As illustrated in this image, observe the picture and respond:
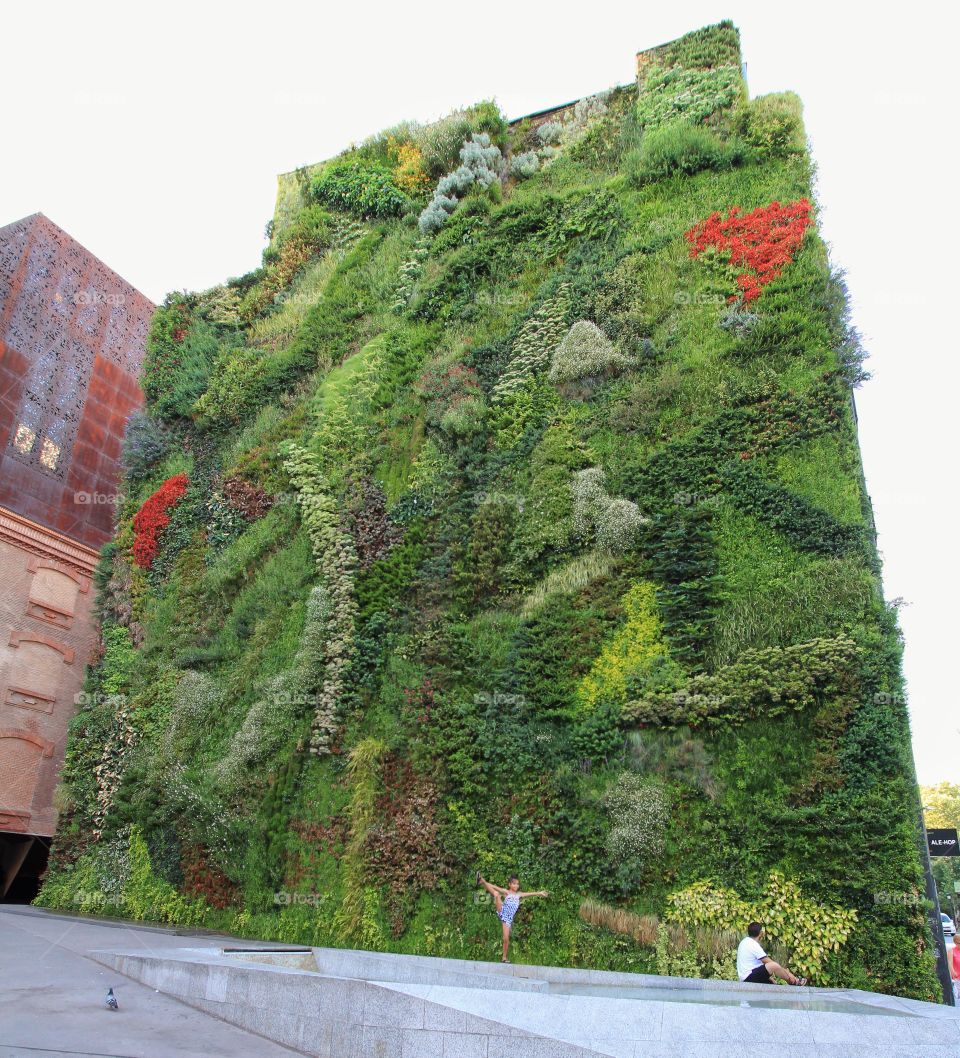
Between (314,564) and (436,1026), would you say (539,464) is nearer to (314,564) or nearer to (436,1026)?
(314,564)

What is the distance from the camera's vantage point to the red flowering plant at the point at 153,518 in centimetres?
1895

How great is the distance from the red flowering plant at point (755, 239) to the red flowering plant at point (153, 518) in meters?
11.7

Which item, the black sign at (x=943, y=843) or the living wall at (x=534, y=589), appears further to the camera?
the black sign at (x=943, y=843)

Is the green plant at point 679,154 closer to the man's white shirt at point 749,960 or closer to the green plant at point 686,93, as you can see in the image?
the green plant at point 686,93

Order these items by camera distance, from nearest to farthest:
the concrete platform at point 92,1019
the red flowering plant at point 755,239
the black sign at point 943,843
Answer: the concrete platform at point 92,1019
the red flowering plant at point 755,239
the black sign at point 943,843

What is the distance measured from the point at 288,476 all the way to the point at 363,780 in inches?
266

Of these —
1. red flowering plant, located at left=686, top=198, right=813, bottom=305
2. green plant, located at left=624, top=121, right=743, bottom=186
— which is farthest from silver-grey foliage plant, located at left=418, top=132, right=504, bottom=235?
red flowering plant, located at left=686, top=198, right=813, bottom=305

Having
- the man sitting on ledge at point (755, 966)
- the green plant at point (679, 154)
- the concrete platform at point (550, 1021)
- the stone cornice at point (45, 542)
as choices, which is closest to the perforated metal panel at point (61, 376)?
the stone cornice at point (45, 542)

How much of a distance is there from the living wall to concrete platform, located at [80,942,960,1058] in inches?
137

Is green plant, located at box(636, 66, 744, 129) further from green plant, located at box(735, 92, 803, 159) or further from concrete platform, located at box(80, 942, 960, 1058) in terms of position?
concrete platform, located at box(80, 942, 960, 1058)

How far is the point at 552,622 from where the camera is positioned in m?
12.5

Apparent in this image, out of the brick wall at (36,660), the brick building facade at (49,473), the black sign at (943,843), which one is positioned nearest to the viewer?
the black sign at (943,843)

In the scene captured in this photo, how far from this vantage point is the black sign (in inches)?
616

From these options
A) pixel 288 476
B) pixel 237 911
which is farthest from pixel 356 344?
pixel 237 911
